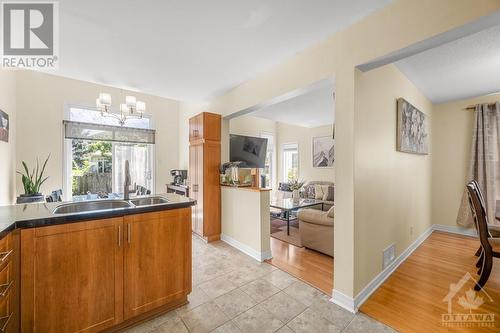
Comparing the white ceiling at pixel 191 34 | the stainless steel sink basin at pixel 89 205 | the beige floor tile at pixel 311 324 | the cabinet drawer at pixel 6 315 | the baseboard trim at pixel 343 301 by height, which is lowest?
the beige floor tile at pixel 311 324

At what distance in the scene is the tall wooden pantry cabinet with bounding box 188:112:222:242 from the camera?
347cm

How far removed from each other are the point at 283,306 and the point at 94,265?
160 cm

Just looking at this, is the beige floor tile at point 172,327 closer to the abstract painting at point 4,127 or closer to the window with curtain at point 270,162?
the abstract painting at point 4,127

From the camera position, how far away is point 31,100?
3.92 m

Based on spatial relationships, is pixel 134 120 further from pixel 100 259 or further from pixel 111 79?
pixel 100 259

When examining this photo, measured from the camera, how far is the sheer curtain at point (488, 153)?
348cm

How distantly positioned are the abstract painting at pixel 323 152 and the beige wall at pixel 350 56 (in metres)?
3.64

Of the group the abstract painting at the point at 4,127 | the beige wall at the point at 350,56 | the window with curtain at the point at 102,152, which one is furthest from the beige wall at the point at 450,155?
the abstract painting at the point at 4,127

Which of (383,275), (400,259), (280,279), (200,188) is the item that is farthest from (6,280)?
(400,259)

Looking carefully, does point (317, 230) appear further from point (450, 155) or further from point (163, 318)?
point (450, 155)

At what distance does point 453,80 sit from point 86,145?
6.85 meters

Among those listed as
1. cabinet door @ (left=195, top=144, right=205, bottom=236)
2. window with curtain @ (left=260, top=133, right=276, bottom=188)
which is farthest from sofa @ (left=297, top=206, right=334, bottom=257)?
window with curtain @ (left=260, top=133, right=276, bottom=188)

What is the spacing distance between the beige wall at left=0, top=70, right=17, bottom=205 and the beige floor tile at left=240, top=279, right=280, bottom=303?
3.85 m

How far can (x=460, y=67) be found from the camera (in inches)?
102
